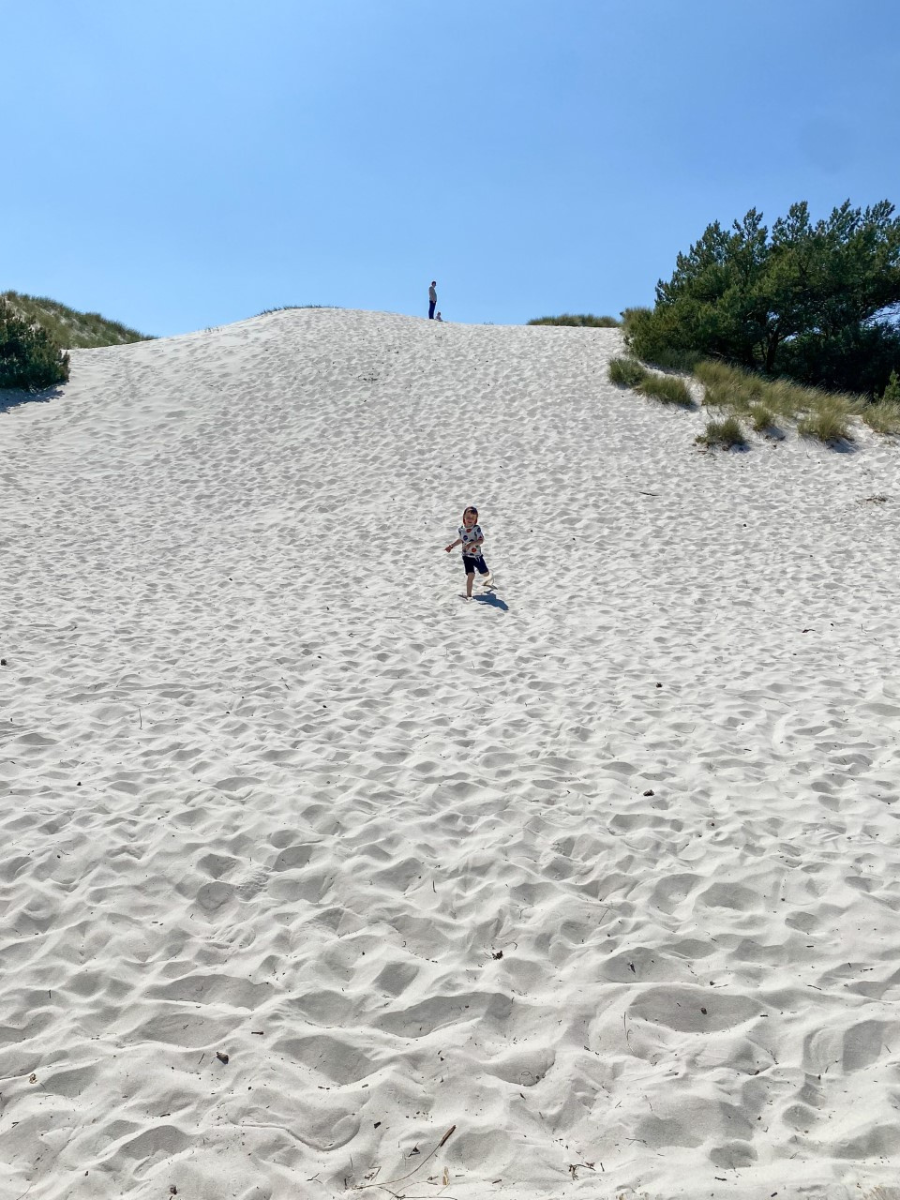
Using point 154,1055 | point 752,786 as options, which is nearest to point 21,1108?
point 154,1055

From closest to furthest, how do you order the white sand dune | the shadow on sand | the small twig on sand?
the small twig on sand → the white sand dune → the shadow on sand

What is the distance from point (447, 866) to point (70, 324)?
88.1ft

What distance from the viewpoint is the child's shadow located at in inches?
400

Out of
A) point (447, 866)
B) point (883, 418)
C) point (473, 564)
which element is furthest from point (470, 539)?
point (883, 418)

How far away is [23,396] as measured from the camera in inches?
717

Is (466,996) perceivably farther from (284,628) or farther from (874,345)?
(874,345)

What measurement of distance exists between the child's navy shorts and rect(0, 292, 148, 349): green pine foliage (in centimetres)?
1673

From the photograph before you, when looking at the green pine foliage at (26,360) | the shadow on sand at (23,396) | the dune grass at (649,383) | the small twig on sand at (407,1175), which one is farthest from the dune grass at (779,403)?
the small twig on sand at (407,1175)

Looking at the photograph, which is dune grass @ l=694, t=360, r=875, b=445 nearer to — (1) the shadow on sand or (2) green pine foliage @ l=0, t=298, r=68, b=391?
(1) the shadow on sand

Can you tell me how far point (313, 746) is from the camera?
6.29m

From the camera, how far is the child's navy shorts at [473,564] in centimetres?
1056

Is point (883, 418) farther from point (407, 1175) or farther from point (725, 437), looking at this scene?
point (407, 1175)

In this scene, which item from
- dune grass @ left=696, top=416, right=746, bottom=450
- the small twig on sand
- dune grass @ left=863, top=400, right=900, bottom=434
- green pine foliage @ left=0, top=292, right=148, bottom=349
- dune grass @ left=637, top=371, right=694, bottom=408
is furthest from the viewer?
green pine foliage @ left=0, top=292, right=148, bottom=349

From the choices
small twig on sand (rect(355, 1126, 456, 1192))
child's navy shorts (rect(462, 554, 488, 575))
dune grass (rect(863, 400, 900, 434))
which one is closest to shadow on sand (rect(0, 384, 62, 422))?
child's navy shorts (rect(462, 554, 488, 575))
